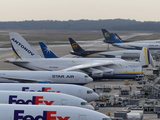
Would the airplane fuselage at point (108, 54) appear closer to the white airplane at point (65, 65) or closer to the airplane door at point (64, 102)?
the white airplane at point (65, 65)

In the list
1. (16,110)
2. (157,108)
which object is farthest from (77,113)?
(157,108)

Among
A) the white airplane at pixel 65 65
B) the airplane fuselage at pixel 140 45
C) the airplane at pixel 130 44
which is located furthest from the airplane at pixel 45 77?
the airplane at pixel 130 44

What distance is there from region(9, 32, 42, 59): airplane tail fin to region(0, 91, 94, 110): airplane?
1171 inches

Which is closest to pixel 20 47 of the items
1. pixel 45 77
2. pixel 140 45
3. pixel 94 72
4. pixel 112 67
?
pixel 94 72

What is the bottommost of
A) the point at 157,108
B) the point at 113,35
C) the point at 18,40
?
the point at 157,108

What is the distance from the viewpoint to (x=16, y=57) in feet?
205

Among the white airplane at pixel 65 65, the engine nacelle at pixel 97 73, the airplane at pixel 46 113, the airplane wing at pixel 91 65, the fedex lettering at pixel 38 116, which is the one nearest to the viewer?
the airplane at pixel 46 113

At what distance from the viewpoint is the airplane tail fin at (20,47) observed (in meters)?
61.6

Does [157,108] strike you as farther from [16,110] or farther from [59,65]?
[59,65]

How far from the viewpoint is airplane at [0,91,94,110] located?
1250 inches

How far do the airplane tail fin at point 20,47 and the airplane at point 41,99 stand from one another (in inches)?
1171

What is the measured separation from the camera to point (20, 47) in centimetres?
6222

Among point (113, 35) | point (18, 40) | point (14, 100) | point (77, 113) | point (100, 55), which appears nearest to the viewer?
point (77, 113)

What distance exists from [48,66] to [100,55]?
2970cm
